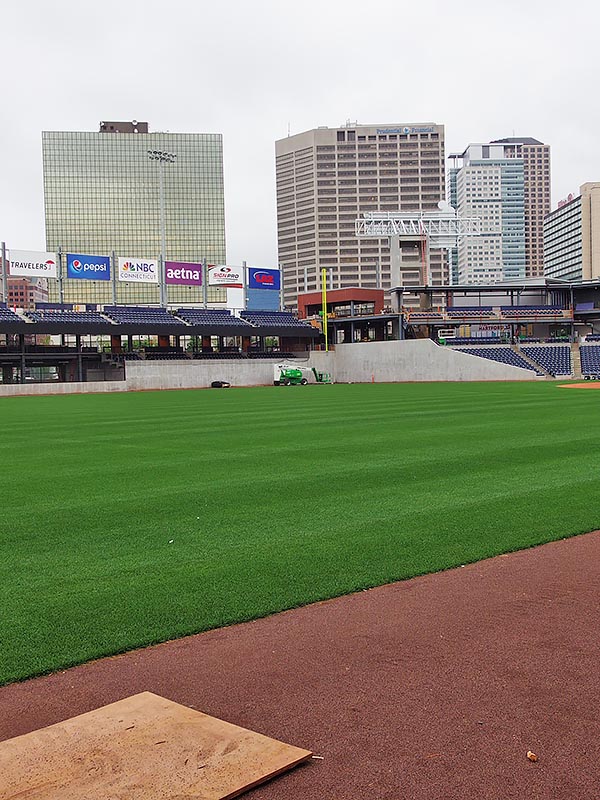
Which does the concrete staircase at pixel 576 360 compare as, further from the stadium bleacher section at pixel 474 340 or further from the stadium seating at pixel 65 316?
the stadium seating at pixel 65 316

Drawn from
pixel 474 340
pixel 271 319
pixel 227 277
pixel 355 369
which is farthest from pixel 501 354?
pixel 227 277

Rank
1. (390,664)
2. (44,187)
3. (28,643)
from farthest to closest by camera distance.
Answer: (44,187) → (28,643) → (390,664)

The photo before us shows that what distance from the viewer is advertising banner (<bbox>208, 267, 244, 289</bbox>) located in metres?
78.9

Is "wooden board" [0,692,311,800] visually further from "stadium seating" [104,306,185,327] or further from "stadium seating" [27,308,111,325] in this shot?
"stadium seating" [104,306,185,327]

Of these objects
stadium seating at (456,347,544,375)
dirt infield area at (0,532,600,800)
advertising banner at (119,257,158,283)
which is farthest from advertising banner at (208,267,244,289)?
dirt infield area at (0,532,600,800)

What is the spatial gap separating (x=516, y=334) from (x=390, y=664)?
77268 mm

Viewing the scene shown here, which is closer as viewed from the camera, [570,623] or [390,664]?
[390,664]

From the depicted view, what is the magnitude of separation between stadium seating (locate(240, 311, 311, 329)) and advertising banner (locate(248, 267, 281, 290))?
3.09m

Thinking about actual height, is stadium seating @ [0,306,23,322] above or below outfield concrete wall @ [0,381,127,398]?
above

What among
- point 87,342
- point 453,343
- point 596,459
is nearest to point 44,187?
point 87,342

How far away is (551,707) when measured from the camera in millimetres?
4043

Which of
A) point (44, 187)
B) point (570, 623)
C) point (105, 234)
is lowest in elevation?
point (570, 623)

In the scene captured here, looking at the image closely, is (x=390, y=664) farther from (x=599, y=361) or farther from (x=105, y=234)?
(x=105, y=234)

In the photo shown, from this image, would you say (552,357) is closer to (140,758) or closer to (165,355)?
(165,355)
